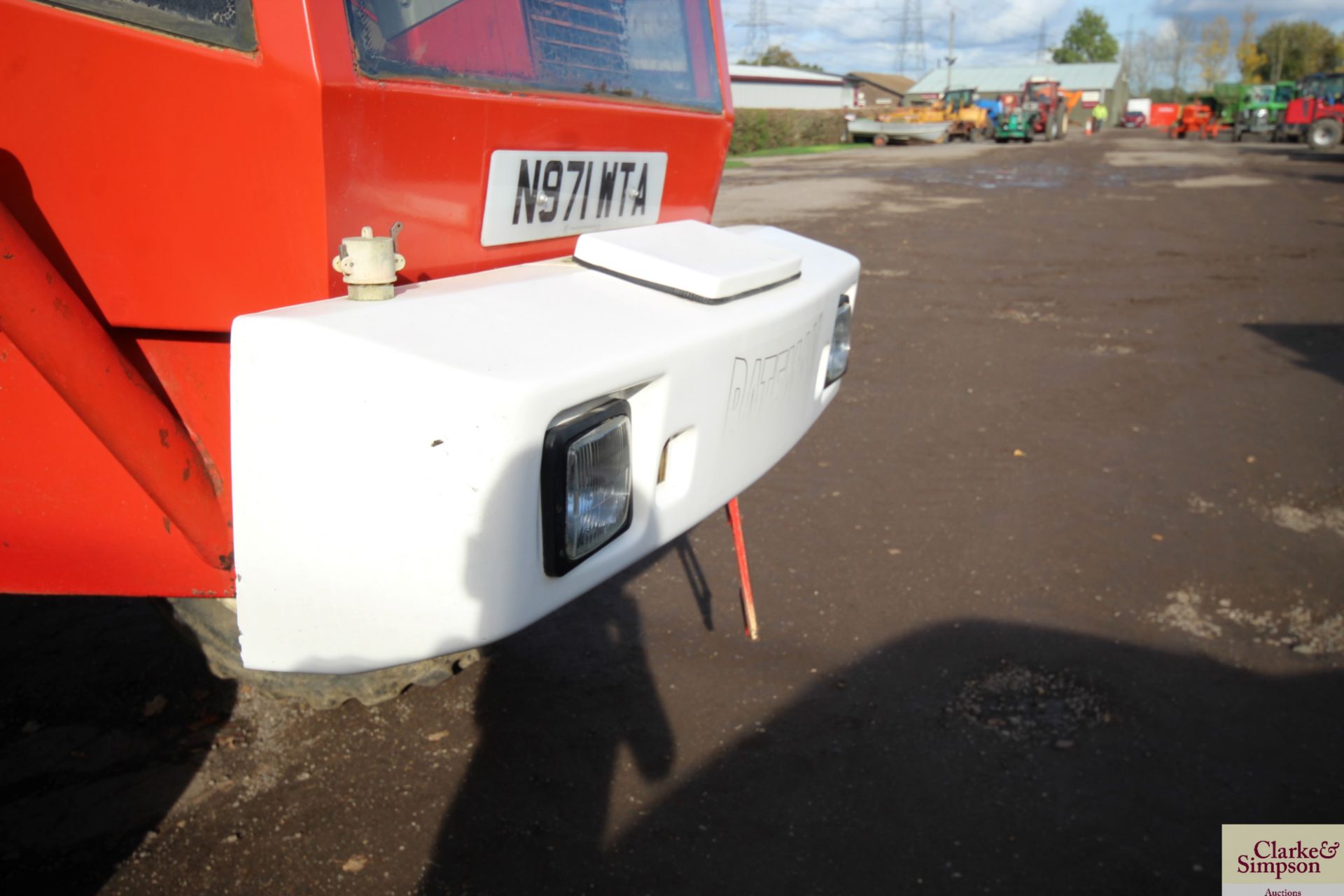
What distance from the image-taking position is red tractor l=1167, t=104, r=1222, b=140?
4519 cm

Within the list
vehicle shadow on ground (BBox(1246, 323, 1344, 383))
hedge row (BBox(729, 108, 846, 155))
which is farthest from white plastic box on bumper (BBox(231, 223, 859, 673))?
hedge row (BBox(729, 108, 846, 155))

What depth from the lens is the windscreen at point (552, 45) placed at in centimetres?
154

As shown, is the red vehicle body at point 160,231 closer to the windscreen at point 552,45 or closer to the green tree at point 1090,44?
the windscreen at point 552,45

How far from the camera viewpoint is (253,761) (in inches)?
104

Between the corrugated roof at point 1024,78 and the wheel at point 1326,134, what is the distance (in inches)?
1778

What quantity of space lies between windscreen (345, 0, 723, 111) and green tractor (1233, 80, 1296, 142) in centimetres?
4649

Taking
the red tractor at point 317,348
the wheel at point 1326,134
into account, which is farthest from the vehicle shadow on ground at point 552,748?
the wheel at point 1326,134

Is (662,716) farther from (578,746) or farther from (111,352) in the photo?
(111,352)

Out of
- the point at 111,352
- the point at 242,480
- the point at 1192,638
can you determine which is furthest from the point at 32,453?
the point at 1192,638

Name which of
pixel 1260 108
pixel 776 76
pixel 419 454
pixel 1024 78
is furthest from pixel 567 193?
pixel 1024 78

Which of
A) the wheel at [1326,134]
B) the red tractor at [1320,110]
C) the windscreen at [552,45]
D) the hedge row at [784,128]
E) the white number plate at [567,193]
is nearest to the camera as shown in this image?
the windscreen at [552,45]

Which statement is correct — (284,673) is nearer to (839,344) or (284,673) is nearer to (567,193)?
(567,193)

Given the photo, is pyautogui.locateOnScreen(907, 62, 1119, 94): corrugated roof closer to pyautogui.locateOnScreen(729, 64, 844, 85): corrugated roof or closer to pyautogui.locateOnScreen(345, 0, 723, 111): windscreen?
pyautogui.locateOnScreen(729, 64, 844, 85): corrugated roof

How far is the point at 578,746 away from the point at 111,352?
1.71 m
